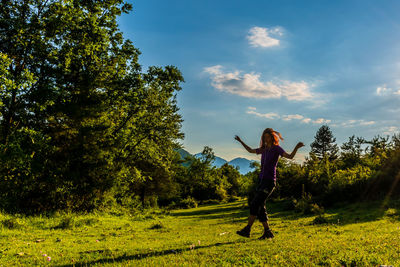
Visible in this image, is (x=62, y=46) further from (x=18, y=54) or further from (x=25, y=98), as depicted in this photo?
(x=25, y=98)

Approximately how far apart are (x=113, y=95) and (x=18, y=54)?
23.0ft

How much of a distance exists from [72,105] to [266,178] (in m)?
17.7

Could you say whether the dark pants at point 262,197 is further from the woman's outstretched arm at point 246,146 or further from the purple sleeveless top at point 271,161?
the woman's outstretched arm at point 246,146

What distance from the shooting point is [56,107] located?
730 inches

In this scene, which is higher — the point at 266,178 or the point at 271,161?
the point at 271,161

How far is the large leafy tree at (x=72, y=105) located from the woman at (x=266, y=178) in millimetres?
14207

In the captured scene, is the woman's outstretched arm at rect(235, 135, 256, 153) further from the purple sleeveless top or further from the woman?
the purple sleeveless top

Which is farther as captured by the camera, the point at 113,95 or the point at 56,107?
the point at 113,95

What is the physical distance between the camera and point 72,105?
18.9 m

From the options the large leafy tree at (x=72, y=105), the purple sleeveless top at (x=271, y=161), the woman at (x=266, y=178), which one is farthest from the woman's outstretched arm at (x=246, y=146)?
the large leafy tree at (x=72, y=105)

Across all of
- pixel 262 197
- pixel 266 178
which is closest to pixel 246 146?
pixel 266 178

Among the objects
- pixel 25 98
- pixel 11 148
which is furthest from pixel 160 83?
pixel 11 148

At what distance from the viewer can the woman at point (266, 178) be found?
6910mm

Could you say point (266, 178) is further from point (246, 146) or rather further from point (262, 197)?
point (246, 146)
